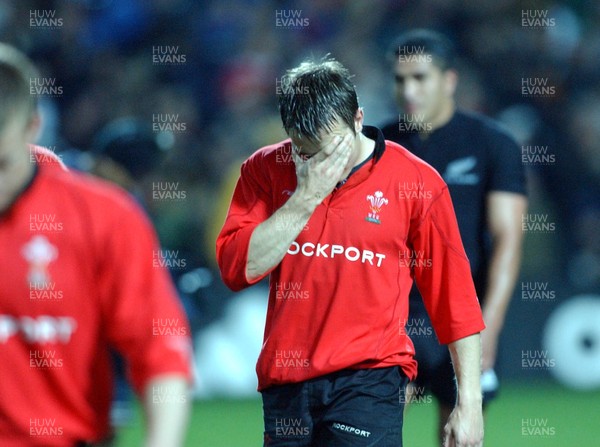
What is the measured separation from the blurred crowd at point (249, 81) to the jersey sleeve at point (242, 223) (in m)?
4.96

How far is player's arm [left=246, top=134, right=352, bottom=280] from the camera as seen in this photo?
12.8ft

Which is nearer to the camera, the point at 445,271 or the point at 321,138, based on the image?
the point at 321,138

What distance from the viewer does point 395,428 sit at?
415 cm

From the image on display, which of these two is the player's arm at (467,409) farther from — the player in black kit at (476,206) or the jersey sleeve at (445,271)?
the player in black kit at (476,206)

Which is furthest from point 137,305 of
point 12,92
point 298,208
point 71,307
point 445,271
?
point 445,271

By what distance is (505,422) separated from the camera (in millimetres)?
8367

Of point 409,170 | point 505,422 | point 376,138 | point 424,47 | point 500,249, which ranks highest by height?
point 424,47

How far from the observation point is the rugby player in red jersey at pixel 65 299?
2.61 meters

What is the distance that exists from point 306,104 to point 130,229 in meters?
1.42

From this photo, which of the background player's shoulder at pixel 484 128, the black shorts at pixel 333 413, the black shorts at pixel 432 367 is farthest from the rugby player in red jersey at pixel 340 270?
the background player's shoulder at pixel 484 128

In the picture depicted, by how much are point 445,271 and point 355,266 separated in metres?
0.36

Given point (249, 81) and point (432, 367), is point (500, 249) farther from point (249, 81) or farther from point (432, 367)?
point (249, 81)

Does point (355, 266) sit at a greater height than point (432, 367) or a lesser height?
greater

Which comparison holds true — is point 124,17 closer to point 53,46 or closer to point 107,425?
point 53,46
